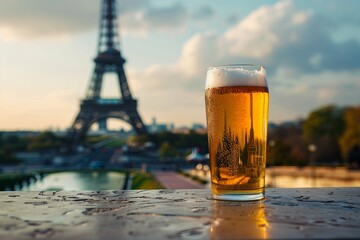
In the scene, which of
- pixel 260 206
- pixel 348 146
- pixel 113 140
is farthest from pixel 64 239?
pixel 113 140

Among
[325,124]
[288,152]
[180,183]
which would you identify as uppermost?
[325,124]

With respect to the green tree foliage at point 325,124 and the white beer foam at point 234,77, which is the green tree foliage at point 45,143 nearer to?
the green tree foliage at point 325,124

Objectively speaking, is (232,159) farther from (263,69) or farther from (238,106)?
(263,69)

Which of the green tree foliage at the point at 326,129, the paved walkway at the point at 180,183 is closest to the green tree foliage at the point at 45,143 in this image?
the green tree foliage at the point at 326,129

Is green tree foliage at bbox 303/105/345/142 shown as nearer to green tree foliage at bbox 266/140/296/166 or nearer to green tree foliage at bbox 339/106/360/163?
green tree foliage at bbox 266/140/296/166

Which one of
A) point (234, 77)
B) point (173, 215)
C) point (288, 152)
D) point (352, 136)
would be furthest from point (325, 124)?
point (173, 215)

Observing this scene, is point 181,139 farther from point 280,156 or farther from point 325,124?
point 280,156
